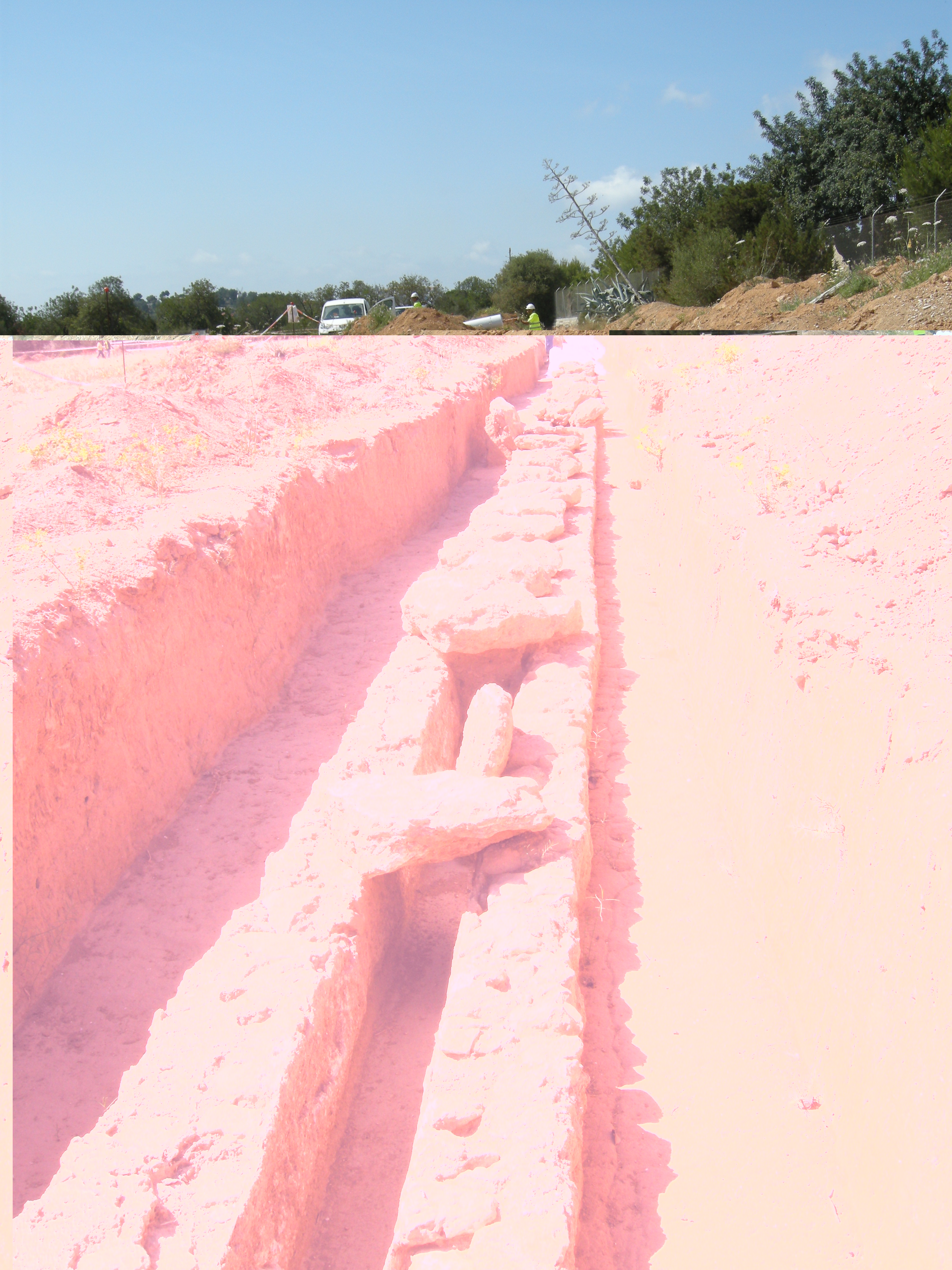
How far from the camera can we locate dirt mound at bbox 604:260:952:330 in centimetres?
899

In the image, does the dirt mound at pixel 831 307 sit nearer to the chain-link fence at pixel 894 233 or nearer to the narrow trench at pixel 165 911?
the chain-link fence at pixel 894 233

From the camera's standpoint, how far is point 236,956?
9.07ft

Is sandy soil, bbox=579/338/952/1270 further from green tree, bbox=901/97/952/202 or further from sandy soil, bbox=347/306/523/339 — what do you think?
sandy soil, bbox=347/306/523/339

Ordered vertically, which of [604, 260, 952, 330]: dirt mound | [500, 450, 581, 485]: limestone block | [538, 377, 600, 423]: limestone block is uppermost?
[604, 260, 952, 330]: dirt mound

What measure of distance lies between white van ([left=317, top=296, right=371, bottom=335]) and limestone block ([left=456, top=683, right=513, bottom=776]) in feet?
44.1

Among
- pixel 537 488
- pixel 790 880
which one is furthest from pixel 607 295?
pixel 790 880

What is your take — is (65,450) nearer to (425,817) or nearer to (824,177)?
(425,817)

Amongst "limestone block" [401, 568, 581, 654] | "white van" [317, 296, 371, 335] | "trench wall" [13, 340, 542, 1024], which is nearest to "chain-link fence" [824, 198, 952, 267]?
"trench wall" [13, 340, 542, 1024]

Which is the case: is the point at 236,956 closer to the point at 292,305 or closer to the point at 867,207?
the point at 292,305

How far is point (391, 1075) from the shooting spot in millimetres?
2922

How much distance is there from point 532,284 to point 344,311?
13.0ft

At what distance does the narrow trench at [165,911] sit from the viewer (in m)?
2.94

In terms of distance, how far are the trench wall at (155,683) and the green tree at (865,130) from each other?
761 cm

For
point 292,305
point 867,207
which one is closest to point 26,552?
point 292,305
